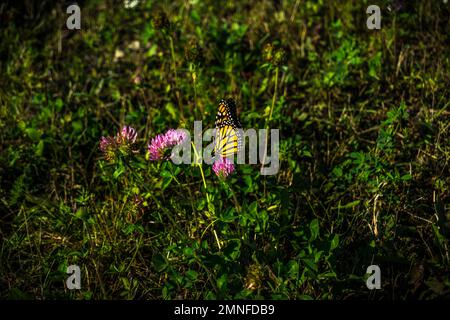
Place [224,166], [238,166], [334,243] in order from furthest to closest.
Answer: [238,166], [224,166], [334,243]

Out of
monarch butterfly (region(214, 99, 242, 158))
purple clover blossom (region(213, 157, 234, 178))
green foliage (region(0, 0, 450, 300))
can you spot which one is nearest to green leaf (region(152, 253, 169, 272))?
green foliage (region(0, 0, 450, 300))

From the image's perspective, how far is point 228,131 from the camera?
2.67m

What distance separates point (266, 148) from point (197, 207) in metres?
0.54

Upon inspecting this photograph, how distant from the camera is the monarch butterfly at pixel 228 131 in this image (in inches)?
104

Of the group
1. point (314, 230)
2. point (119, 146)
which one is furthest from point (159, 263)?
point (314, 230)

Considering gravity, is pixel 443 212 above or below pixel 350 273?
above

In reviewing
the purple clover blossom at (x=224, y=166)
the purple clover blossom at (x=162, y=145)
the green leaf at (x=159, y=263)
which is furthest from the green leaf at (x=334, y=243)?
the purple clover blossom at (x=162, y=145)

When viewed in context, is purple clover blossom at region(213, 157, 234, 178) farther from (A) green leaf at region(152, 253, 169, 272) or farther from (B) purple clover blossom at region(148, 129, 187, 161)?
(A) green leaf at region(152, 253, 169, 272)

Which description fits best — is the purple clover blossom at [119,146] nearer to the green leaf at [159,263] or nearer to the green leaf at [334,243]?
the green leaf at [159,263]

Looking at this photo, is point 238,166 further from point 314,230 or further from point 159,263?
point 159,263

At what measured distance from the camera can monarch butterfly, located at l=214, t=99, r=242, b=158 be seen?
263 cm

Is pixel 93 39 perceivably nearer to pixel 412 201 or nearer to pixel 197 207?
pixel 197 207
